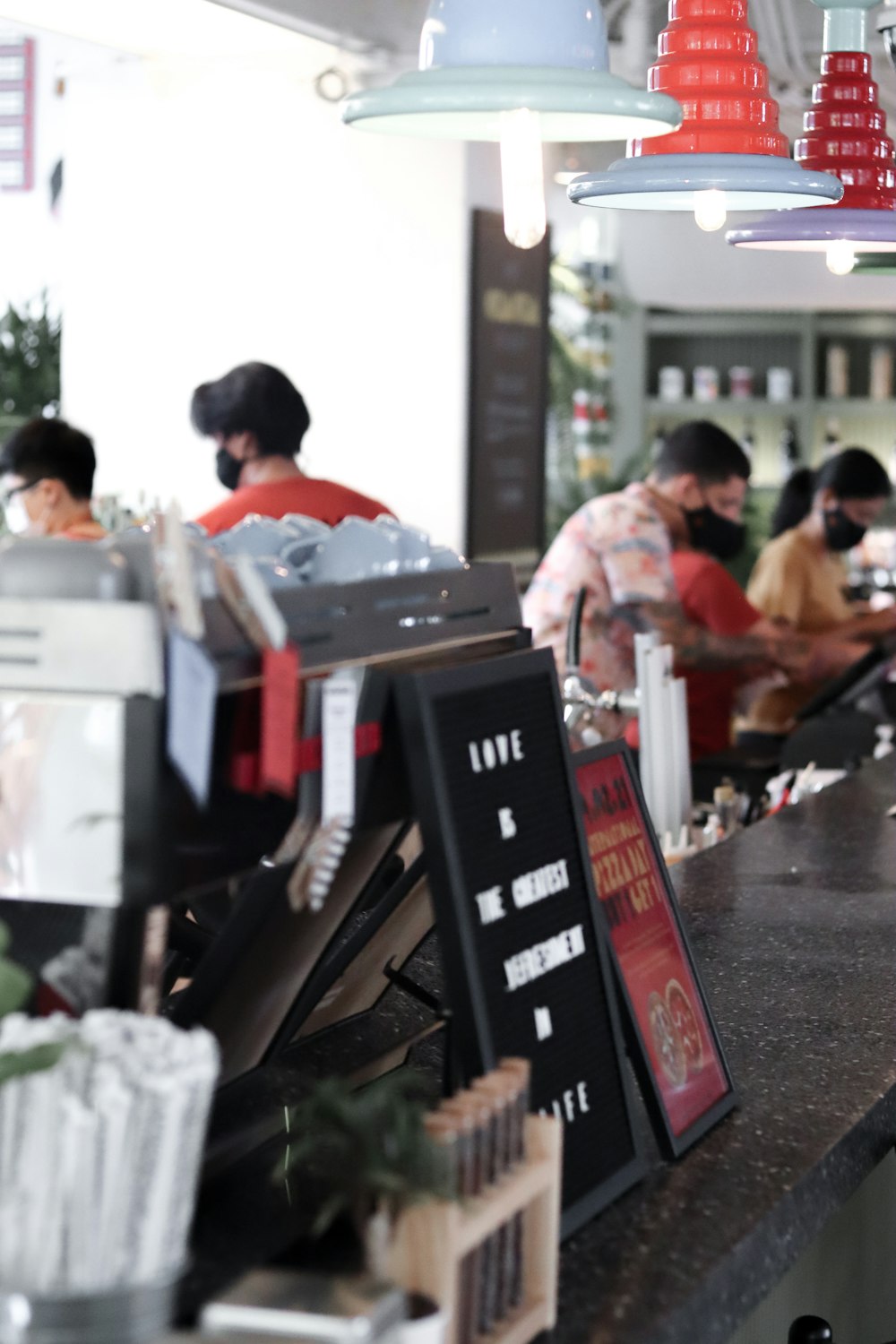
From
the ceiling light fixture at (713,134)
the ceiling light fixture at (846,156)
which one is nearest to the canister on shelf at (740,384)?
the ceiling light fixture at (846,156)

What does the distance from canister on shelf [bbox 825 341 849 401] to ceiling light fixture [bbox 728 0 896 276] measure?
840cm

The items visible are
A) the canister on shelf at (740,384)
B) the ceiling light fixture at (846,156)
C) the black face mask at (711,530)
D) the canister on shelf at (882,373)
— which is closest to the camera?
the ceiling light fixture at (846,156)

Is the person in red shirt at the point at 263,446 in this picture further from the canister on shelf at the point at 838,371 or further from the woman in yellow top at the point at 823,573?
the canister on shelf at the point at 838,371

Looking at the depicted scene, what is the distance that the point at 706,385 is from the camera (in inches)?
424

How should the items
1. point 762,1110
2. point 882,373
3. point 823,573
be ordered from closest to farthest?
point 762,1110 < point 823,573 < point 882,373

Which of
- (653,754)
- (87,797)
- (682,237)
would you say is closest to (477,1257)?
(87,797)

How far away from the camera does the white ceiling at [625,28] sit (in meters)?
5.16

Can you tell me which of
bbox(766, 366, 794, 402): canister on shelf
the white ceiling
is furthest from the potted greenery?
bbox(766, 366, 794, 402): canister on shelf

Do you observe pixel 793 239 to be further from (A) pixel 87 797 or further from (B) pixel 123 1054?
(B) pixel 123 1054

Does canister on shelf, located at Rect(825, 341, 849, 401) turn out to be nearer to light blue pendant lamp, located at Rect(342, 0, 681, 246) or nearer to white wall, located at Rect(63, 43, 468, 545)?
white wall, located at Rect(63, 43, 468, 545)

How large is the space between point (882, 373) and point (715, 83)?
9.01 m

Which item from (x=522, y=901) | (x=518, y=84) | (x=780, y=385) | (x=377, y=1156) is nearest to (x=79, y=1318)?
(x=377, y=1156)

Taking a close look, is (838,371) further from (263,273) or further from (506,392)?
(263,273)

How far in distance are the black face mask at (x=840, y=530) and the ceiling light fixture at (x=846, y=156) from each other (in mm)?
3250
